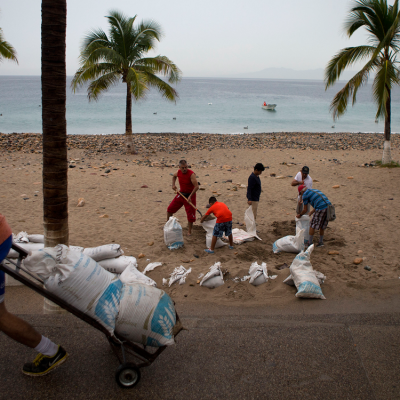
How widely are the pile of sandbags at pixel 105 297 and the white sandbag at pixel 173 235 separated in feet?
9.73

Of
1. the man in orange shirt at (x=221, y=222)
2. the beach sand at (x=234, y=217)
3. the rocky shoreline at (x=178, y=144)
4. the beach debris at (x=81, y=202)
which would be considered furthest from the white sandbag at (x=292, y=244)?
the rocky shoreline at (x=178, y=144)

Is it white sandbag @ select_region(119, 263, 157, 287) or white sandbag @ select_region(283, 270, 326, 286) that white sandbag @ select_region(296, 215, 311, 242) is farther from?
white sandbag @ select_region(119, 263, 157, 287)

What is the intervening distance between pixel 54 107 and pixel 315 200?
4.31 metres

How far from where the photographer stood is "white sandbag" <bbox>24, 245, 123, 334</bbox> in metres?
2.59

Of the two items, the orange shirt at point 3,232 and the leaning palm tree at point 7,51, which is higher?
the leaning palm tree at point 7,51

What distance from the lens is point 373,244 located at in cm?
613

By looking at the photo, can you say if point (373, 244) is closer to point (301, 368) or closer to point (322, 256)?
point (322, 256)

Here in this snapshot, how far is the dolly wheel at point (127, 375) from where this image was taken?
8.75ft

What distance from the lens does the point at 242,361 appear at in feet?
10.0

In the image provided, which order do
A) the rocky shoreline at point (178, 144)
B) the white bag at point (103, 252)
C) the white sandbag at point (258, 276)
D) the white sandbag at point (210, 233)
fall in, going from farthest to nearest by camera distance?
the rocky shoreline at point (178, 144)
the white sandbag at point (210, 233)
the white bag at point (103, 252)
the white sandbag at point (258, 276)

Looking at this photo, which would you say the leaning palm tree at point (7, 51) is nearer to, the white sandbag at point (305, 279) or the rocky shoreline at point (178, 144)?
the rocky shoreline at point (178, 144)

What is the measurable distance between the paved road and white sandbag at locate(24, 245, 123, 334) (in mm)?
649

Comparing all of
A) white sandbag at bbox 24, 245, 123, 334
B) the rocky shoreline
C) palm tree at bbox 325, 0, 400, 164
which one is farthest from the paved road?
the rocky shoreline

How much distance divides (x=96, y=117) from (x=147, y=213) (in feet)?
132
